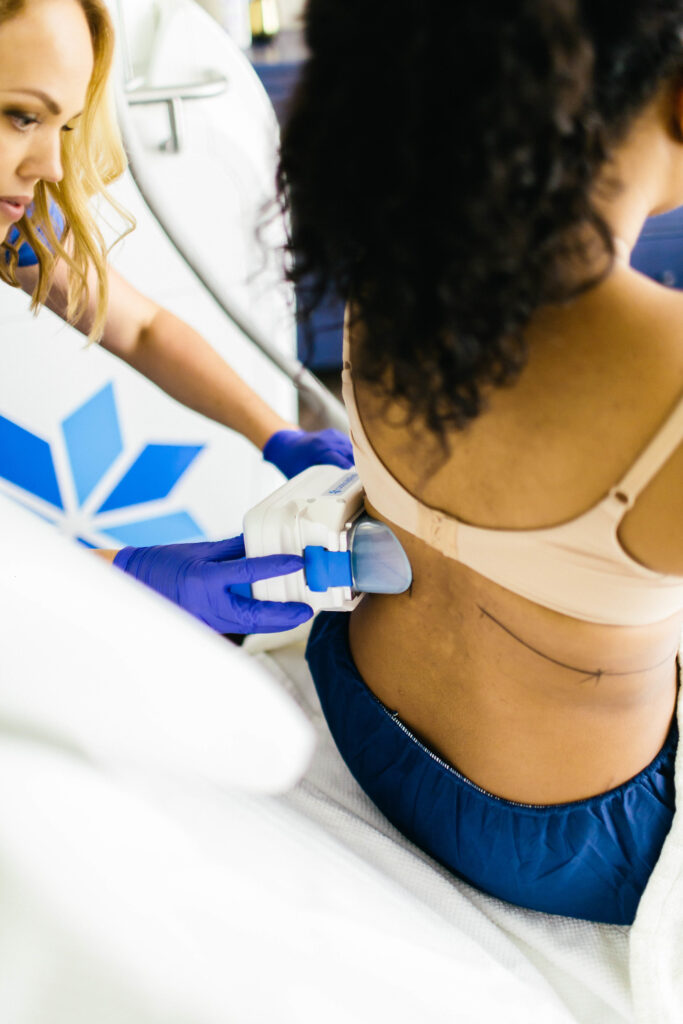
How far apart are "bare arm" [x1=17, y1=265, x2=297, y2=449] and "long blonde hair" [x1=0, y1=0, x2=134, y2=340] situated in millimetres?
65

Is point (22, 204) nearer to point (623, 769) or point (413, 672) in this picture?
point (413, 672)

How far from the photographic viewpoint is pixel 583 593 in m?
0.61

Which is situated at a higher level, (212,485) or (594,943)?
Answer: (594,943)

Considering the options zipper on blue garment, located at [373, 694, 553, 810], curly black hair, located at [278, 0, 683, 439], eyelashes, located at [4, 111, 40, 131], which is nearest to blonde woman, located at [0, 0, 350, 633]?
eyelashes, located at [4, 111, 40, 131]

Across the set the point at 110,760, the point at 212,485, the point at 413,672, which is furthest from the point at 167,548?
the point at 212,485

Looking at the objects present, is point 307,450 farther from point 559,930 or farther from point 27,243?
point 559,930

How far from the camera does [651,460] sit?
20.2 inches

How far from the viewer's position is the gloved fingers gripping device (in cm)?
76

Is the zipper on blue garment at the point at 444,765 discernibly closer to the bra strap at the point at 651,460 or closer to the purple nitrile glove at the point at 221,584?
the purple nitrile glove at the point at 221,584

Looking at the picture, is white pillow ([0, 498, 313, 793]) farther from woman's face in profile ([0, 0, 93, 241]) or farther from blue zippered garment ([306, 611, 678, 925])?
woman's face in profile ([0, 0, 93, 241])

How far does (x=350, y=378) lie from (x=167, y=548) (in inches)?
13.2

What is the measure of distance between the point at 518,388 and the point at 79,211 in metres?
0.76

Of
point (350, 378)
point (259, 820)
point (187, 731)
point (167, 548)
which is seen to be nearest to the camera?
point (187, 731)

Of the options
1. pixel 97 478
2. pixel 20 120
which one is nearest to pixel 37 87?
pixel 20 120
